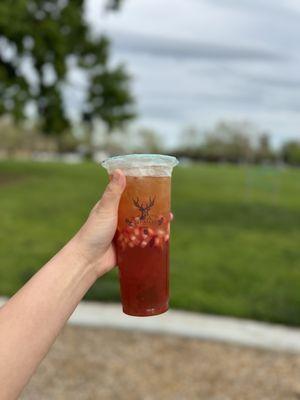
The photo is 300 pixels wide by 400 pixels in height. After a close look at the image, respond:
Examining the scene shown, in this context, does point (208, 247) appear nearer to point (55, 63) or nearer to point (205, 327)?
point (205, 327)

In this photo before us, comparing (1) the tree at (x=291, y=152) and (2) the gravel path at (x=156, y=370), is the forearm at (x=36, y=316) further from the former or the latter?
(1) the tree at (x=291, y=152)

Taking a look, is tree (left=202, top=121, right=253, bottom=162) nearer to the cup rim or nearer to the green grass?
the green grass

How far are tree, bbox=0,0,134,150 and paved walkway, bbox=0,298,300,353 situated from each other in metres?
13.9

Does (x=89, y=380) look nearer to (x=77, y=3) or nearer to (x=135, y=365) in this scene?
(x=135, y=365)

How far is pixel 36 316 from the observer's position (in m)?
1.41

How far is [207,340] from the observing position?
13.7 feet

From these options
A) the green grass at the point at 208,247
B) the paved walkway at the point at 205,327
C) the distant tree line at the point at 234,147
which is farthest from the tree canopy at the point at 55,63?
the distant tree line at the point at 234,147

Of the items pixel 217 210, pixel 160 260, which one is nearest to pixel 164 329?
pixel 160 260

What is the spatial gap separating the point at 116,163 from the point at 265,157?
3216 inches

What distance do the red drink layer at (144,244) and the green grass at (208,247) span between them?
3113 mm

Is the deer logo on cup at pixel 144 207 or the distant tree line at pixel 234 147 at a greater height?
the deer logo on cup at pixel 144 207

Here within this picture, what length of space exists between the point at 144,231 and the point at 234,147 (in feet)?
262

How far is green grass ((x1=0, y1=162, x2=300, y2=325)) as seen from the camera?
517cm

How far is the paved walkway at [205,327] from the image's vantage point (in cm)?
416
